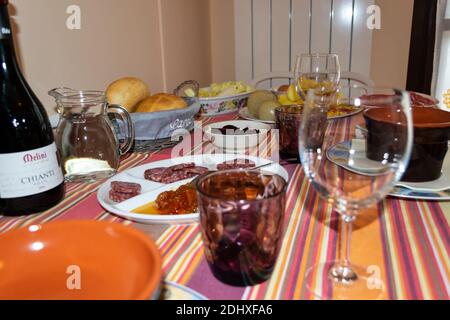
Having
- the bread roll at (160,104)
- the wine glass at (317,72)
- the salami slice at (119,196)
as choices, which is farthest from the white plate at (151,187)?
the wine glass at (317,72)

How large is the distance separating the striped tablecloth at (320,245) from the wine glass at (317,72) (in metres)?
0.50

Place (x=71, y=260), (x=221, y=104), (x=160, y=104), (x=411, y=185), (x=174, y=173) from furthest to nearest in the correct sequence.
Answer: (x=221, y=104), (x=160, y=104), (x=174, y=173), (x=411, y=185), (x=71, y=260)

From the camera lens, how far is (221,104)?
144cm

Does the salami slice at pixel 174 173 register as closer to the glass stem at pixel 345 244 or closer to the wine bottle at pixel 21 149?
the wine bottle at pixel 21 149

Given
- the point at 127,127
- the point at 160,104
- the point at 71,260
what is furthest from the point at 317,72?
the point at 71,260

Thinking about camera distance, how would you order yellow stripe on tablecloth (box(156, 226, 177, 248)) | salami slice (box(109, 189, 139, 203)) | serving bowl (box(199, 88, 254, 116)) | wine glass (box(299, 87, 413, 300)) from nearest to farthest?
wine glass (box(299, 87, 413, 300))
yellow stripe on tablecloth (box(156, 226, 177, 248))
salami slice (box(109, 189, 139, 203))
serving bowl (box(199, 88, 254, 116))

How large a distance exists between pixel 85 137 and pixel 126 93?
0.27 m

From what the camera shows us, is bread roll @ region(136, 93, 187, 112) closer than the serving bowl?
Yes

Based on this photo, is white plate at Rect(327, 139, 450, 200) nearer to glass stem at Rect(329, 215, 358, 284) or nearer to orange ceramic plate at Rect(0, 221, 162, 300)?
glass stem at Rect(329, 215, 358, 284)

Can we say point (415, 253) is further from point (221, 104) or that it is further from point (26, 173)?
point (221, 104)

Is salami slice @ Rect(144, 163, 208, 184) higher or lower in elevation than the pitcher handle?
lower

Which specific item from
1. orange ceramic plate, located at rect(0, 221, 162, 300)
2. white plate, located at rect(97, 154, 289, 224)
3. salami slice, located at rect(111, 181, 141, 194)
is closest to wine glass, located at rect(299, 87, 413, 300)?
white plate, located at rect(97, 154, 289, 224)

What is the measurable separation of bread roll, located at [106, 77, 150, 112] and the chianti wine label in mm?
411

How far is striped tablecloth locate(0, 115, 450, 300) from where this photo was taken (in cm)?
46
